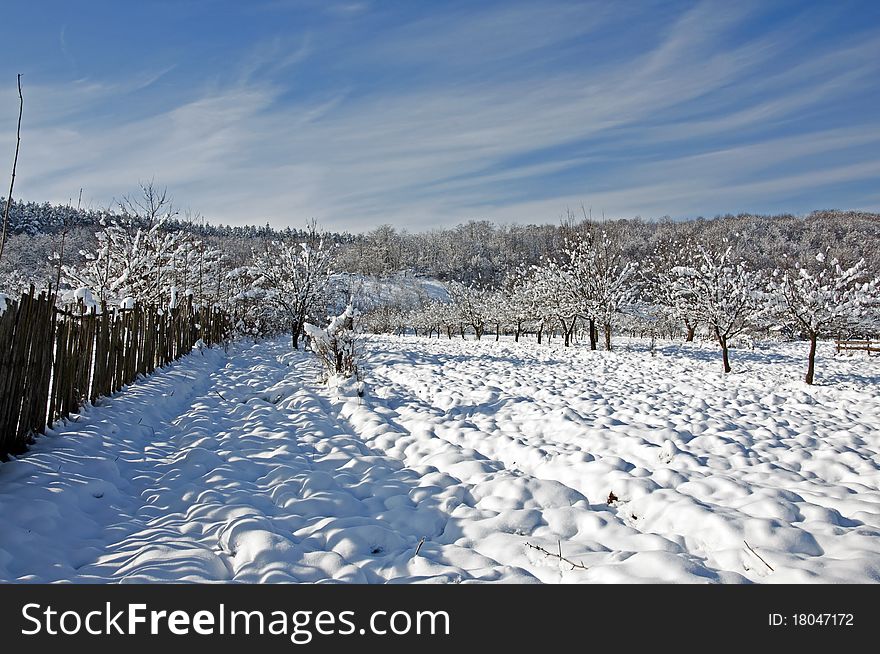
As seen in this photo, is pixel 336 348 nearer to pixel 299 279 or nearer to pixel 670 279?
pixel 299 279

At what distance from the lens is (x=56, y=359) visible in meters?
4.57

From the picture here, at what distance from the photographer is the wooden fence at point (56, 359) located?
145 inches

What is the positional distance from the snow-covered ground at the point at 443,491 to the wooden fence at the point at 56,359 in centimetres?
24

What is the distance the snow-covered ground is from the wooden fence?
0.24 m

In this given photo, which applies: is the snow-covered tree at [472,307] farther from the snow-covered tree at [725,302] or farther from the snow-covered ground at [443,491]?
the snow-covered ground at [443,491]

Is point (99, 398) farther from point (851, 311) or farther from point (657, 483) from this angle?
point (851, 311)

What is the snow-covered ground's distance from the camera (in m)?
2.64

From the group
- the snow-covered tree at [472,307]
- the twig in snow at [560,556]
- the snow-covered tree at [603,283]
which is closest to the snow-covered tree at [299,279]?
the snow-covered tree at [603,283]

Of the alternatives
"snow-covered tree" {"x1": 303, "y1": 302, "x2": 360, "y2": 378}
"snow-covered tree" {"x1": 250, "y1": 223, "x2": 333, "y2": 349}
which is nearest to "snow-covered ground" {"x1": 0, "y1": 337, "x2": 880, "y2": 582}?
"snow-covered tree" {"x1": 303, "y1": 302, "x2": 360, "y2": 378}

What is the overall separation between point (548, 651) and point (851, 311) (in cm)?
1454

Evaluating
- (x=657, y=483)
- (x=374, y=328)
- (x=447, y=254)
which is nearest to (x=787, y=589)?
(x=657, y=483)

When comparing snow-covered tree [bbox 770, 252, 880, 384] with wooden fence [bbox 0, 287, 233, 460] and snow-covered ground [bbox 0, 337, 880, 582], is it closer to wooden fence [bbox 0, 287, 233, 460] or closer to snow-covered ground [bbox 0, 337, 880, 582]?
snow-covered ground [bbox 0, 337, 880, 582]

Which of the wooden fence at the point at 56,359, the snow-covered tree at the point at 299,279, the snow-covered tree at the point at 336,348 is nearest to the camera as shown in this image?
the wooden fence at the point at 56,359

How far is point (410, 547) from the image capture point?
3023 mm
